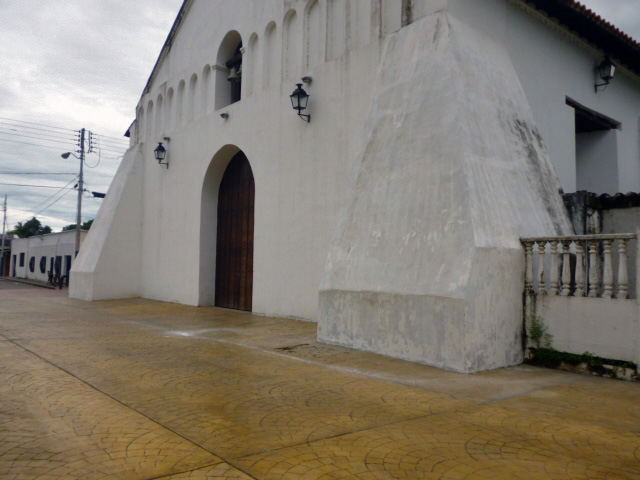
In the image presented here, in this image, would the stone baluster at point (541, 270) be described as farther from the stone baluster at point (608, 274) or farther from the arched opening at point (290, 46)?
the arched opening at point (290, 46)

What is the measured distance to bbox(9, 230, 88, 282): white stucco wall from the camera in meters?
29.9

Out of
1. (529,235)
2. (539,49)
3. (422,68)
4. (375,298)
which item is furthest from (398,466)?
(539,49)

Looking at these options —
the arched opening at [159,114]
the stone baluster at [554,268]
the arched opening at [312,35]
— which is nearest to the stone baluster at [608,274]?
the stone baluster at [554,268]

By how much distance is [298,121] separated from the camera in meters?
10.2

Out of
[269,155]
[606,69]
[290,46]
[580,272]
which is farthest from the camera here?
[269,155]

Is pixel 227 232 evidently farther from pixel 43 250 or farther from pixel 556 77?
pixel 43 250

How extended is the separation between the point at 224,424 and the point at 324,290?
12.3 feet

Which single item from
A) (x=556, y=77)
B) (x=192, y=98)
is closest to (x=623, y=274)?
(x=556, y=77)

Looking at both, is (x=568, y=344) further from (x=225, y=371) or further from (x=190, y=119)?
(x=190, y=119)

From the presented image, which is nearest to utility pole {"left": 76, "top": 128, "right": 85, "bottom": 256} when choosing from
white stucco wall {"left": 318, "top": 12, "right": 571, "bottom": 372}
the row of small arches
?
the row of small arches

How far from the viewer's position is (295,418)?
145 inches

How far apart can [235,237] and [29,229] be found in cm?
6745

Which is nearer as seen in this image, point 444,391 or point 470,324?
point 444,391

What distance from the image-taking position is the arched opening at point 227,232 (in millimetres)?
12273
